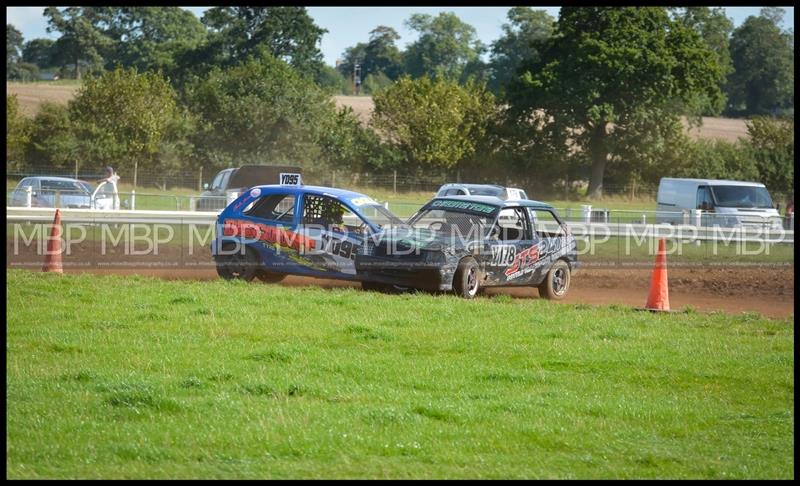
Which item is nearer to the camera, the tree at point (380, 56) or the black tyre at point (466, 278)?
the black tyre at point (466, 278)

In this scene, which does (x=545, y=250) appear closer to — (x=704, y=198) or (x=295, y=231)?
(x=295, y=231)

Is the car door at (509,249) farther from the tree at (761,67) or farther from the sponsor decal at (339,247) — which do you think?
the tree at (761,67)

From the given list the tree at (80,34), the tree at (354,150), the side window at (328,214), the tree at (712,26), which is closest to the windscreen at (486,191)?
the side window at (328,214)

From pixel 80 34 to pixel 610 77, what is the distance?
4556 cm

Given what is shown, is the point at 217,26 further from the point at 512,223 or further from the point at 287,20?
the point at 512,223

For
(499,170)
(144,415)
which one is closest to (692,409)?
(144,415)

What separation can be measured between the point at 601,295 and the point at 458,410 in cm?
1034

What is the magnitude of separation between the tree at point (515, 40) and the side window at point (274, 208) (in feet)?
294

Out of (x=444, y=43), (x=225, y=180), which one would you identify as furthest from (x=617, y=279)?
(x=444, y=43)

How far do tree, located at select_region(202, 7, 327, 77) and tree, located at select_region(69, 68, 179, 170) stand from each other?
1490cm

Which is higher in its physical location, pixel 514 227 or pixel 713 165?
pixel 713 165

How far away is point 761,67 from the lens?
364 ft

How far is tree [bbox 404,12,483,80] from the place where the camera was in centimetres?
11381

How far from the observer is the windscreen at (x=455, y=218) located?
15.9 metres
